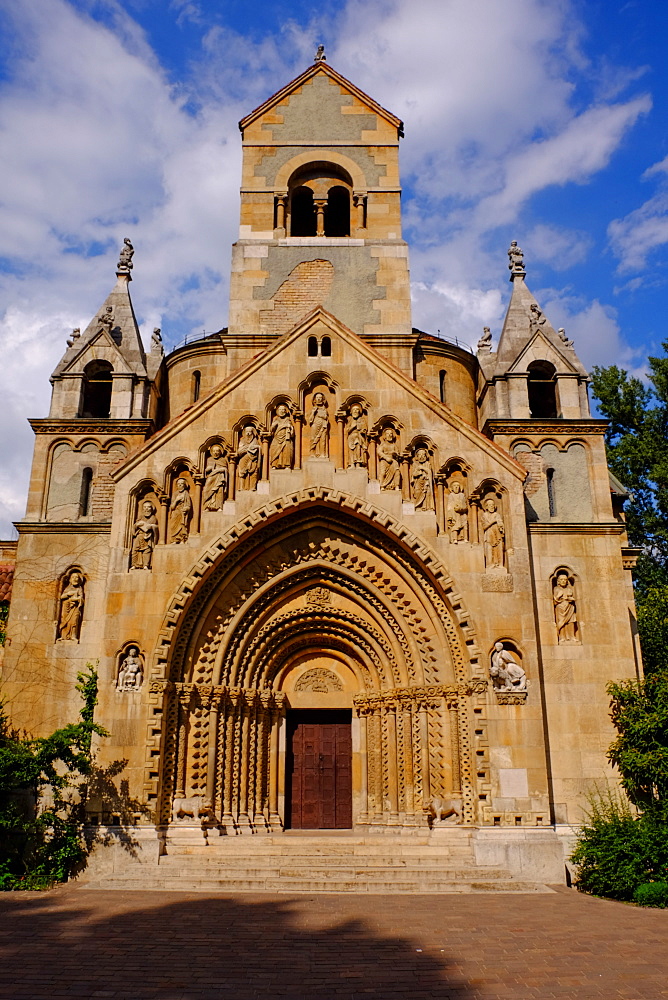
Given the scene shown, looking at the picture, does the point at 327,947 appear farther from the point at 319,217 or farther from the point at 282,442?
the point at 319,217

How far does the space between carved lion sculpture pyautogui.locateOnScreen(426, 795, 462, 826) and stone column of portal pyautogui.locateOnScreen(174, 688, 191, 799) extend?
5121mm

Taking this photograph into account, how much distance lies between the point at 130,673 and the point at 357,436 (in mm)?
7115

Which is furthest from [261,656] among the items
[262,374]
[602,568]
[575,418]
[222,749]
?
[575,418]

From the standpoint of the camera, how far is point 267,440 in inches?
738

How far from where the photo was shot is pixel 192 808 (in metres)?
16.7

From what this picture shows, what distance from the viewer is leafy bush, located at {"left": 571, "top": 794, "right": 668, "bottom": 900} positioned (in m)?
14.6


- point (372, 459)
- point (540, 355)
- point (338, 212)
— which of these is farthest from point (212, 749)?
point (338, 212)

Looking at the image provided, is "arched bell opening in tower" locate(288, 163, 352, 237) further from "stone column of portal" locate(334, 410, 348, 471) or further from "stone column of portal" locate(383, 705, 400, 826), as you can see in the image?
"stone column of portal" locate(383, 705, 400, 826)

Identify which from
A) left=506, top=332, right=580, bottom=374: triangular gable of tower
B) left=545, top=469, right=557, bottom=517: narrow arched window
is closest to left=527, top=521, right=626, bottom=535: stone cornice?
left=545, top=469, right=557, bottom=517: narrow arched window

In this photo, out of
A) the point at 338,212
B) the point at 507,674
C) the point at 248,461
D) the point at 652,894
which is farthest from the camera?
the point at 338,212

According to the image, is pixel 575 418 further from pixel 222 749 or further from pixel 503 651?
pixel 222 749

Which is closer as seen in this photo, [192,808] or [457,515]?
[192,808]

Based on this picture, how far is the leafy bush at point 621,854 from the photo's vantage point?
48.1 ft

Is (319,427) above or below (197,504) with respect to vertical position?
above
